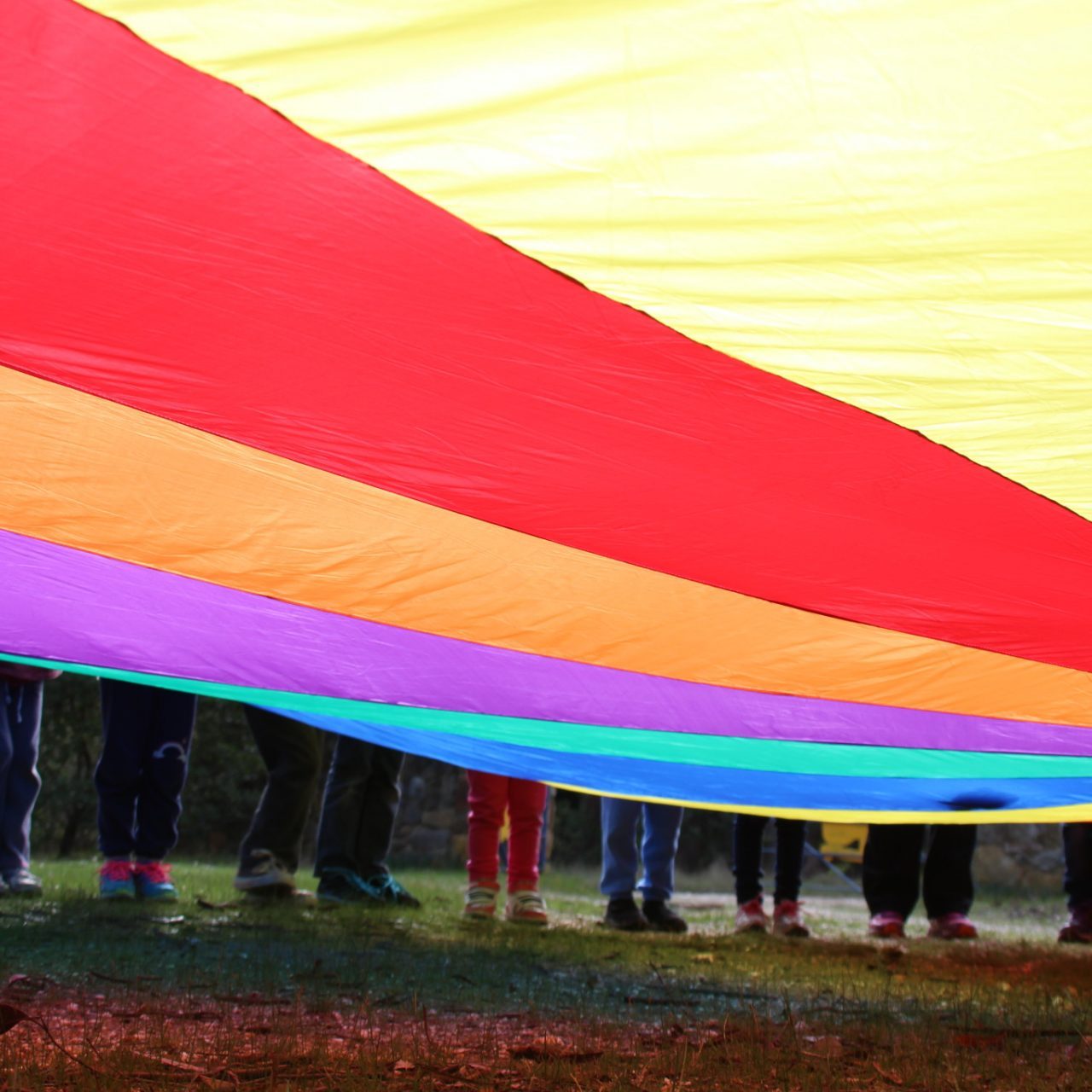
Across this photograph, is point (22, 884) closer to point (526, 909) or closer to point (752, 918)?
point (526, 909)

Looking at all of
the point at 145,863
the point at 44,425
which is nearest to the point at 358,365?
the point at 44,425

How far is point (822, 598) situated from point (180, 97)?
1.61m

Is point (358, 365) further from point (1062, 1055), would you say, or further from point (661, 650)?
point (1062, 1055)

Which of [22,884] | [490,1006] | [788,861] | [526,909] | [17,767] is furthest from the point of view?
[788,861]

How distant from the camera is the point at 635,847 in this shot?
15.5ft

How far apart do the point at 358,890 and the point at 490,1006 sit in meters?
2.33

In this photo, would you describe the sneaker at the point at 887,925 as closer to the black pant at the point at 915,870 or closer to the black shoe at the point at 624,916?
the black pant at the point at 915,870

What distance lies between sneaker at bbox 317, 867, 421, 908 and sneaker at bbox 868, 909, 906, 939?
1.86 m

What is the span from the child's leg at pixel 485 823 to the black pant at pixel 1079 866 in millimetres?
2387

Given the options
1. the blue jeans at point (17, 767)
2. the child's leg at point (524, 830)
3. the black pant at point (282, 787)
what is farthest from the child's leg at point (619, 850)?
the blue jeans at point (17, 767)

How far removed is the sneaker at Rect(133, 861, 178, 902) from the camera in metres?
4.07

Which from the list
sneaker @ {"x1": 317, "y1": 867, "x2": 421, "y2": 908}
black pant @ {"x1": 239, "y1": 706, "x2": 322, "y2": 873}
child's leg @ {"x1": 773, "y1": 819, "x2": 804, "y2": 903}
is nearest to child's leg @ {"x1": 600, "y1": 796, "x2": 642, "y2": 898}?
child's leg @ {"x1": 773, "y1": 819, "x2": 804, "y2": 903}

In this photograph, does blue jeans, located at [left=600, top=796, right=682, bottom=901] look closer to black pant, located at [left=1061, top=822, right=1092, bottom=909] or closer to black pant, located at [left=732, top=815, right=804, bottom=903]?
black pant, located at [left=732, top=815, right=804, bottom=903]

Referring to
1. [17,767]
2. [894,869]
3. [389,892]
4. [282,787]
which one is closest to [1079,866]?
[894,869]
